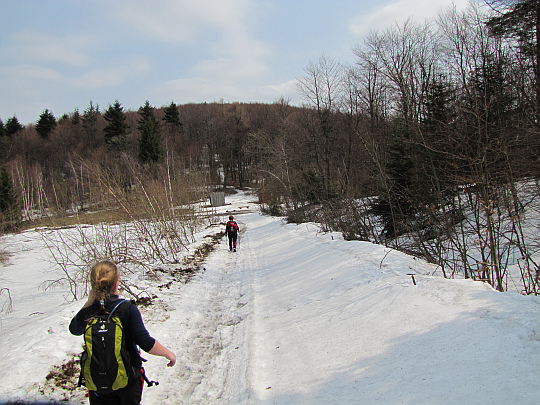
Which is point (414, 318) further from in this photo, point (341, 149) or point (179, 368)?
point (341, 149)

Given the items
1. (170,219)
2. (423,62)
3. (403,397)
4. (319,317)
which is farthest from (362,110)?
(403,397)

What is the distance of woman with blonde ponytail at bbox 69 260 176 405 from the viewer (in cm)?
255

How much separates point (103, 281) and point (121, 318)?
34cm

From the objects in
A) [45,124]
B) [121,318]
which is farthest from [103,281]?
[45,124]

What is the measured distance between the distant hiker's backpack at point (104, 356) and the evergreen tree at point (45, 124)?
296 ft

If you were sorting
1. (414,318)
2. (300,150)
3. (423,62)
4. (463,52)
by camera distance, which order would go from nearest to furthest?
(414,318) < (463,52) < (423,62) < (300,150)

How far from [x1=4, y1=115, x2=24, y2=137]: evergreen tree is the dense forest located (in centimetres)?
926

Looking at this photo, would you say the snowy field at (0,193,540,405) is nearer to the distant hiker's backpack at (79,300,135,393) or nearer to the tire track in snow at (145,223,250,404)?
the tire track in snow at (145,223,250,404)

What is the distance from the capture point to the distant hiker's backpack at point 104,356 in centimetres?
240

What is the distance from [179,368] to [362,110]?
34.0 metres

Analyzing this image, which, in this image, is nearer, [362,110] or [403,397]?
[403,397]

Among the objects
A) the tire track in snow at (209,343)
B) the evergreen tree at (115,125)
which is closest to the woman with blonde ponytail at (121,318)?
the tire track in snow at (209,343)

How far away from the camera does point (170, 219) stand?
42.5ft

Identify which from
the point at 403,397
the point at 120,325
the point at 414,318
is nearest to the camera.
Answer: the point at 120,325
